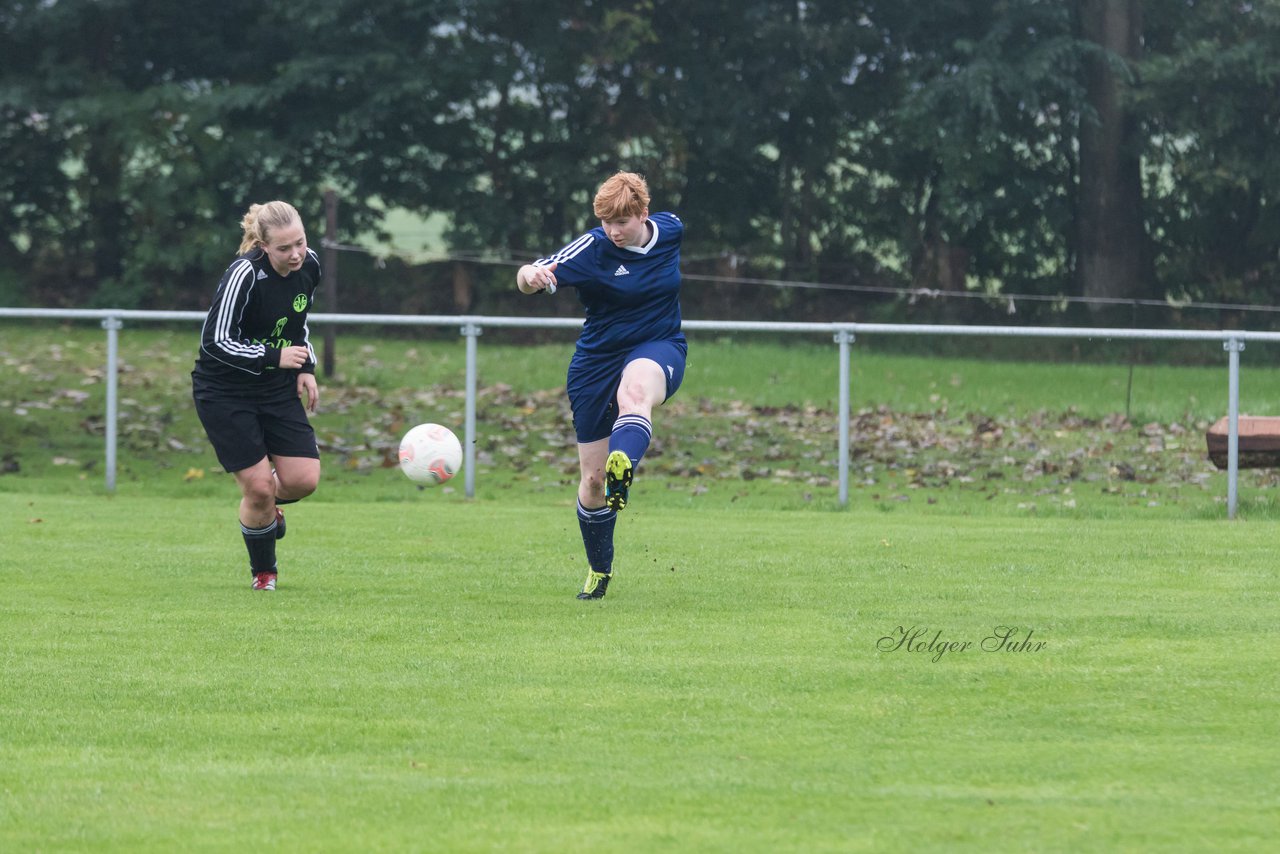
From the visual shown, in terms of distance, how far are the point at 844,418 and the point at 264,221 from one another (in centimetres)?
565

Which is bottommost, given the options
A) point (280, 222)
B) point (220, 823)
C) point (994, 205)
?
point (220, 823)

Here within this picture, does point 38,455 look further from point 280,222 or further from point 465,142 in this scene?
point 465,142

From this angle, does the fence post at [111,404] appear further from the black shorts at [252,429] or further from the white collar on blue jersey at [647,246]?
the white collar on blue jersey at [647,246]

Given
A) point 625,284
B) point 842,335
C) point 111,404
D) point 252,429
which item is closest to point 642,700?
point 625,284

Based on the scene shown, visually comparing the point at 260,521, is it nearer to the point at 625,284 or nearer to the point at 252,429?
the point at 252,429

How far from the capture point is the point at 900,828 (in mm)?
4086

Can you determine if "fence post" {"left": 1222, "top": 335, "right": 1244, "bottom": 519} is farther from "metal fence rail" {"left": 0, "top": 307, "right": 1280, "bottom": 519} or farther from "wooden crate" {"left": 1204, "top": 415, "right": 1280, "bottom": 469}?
"wooden crate" {"left": 1204, "top": 415, "right": 1280, "bottom": 469}

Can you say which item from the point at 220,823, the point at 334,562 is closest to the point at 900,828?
the point at 220,823

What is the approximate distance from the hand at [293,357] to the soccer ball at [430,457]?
0.92 metres

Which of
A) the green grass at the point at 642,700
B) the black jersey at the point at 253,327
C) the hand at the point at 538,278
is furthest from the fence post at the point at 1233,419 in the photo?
the black jersey at the point at 253,327

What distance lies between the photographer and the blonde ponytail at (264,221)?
313 inches

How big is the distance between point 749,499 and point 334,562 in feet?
14.8

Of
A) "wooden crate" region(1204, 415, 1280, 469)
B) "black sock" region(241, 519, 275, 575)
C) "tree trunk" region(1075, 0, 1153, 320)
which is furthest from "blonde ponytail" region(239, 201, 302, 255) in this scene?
"tree trunk" region(1075, 0, 1153, 320)

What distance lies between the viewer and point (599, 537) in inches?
320
